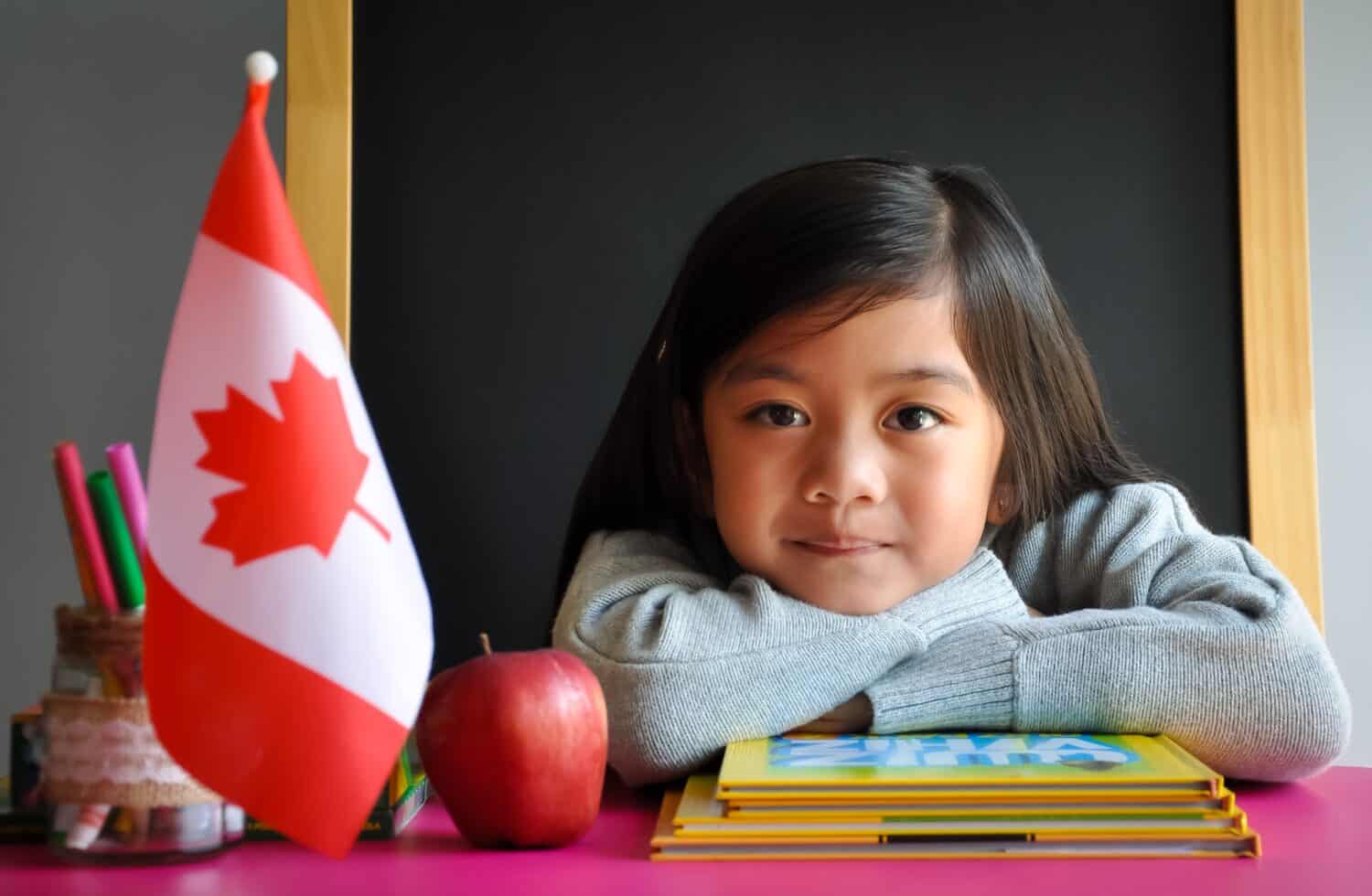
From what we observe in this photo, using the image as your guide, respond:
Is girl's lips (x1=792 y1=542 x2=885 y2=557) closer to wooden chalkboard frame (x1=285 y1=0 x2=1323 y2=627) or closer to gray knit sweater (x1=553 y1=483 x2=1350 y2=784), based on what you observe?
gray knit sweater (x1=553 y1=483 x2=1350 y2=784)

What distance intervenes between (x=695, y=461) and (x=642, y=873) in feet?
1.73

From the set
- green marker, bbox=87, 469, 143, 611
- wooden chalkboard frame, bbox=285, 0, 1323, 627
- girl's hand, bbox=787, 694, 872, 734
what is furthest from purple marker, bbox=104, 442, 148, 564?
wooden chalkboard frame, bbox=285, 0, 1323, 627

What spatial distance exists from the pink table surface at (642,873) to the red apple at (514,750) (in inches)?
0.7

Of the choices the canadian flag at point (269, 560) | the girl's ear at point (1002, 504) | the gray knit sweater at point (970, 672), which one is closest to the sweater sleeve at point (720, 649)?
the gray knit sweater at point (970, 672)

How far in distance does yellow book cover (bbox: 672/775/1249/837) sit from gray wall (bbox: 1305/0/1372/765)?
2.25ft

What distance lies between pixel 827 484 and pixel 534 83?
526 mm

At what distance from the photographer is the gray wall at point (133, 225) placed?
4.31 ft

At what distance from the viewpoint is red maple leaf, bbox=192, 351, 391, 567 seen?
2.13 feet

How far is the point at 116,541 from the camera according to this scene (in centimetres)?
69

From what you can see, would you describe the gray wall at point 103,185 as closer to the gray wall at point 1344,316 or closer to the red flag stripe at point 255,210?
the red flag stripe at point 255,210

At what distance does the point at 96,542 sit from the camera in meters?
0.69

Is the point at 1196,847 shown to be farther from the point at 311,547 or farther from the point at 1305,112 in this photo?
the point at 1305,112

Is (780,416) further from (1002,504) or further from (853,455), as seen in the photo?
(1002,504)

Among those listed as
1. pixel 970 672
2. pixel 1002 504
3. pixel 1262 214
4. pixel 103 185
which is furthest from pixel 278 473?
pixel 1262 214
